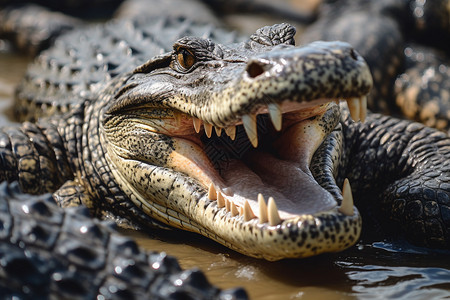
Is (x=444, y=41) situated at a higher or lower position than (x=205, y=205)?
higher

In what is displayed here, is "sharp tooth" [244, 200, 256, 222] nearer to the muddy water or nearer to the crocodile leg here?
the muddy water

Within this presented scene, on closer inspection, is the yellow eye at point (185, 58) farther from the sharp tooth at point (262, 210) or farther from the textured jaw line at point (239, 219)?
the sharp tooth at point (262, 210)

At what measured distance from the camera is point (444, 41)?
6793mm

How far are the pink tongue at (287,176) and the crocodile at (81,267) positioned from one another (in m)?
0.64

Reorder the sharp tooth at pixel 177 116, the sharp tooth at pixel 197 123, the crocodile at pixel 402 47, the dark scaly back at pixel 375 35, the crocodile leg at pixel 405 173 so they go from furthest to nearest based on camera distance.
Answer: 1. the dark scaly back at pixel 375 35
2. the crocodile at pixel 402 47
3. the crocodile leg at pixel 405 173
4. the sharp tooth at pixel 177 116
5. the sharp tooth at pixel 197 123

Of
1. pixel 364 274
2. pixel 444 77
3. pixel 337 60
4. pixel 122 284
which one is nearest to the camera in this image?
pixel 122 284

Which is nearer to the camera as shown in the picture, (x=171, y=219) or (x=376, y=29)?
(x=171, y=219)

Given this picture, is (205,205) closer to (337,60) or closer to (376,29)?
(337,60)

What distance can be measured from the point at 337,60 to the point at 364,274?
101 cm

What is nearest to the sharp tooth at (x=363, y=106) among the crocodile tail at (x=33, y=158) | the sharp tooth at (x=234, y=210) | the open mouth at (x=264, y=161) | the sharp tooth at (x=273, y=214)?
the open mouth at (x=264, y=161)

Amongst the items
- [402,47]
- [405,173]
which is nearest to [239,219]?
[405,173]

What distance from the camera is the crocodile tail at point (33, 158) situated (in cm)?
378

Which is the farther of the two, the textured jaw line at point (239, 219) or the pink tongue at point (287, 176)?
the pink tongue at point (287, 176)

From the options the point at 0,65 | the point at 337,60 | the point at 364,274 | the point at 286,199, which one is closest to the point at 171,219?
the point at 286,199
